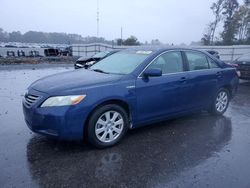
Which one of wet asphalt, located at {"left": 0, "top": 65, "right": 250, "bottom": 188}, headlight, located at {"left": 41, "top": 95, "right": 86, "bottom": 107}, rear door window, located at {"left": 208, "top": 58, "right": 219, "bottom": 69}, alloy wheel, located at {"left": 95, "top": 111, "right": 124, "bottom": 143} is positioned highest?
rear door window, located at {"left": 208, "top": 58, "right": 219, "bottom": 69}

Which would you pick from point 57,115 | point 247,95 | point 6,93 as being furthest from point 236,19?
point 57,115

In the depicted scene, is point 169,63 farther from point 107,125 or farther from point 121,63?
point 107,125

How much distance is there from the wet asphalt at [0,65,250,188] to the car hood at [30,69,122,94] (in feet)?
3.19

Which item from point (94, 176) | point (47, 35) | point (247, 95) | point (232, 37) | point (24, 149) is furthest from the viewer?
point (47, 35)

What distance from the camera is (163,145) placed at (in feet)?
14.5

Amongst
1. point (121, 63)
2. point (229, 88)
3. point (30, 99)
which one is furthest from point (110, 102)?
point (229, 88)

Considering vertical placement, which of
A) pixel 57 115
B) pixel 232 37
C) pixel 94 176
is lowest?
pixel 94 176

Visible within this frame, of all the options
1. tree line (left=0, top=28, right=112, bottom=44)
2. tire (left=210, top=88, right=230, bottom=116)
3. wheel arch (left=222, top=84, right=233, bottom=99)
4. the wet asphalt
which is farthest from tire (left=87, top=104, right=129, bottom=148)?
tree line (left=0, top=28, right=112, bottom=44)

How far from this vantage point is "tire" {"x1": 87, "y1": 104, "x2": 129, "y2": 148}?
159 inches

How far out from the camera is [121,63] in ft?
16.6

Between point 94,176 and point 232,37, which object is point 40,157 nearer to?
point 94,176

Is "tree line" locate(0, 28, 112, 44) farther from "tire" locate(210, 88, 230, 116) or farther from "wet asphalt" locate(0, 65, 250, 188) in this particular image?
"wet asphalt" locate(0, 65, 250, 188)

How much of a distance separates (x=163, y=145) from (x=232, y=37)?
39.6 meters

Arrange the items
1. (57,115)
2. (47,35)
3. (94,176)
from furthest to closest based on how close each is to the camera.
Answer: (47,35) → (57,115) → (94,176)
